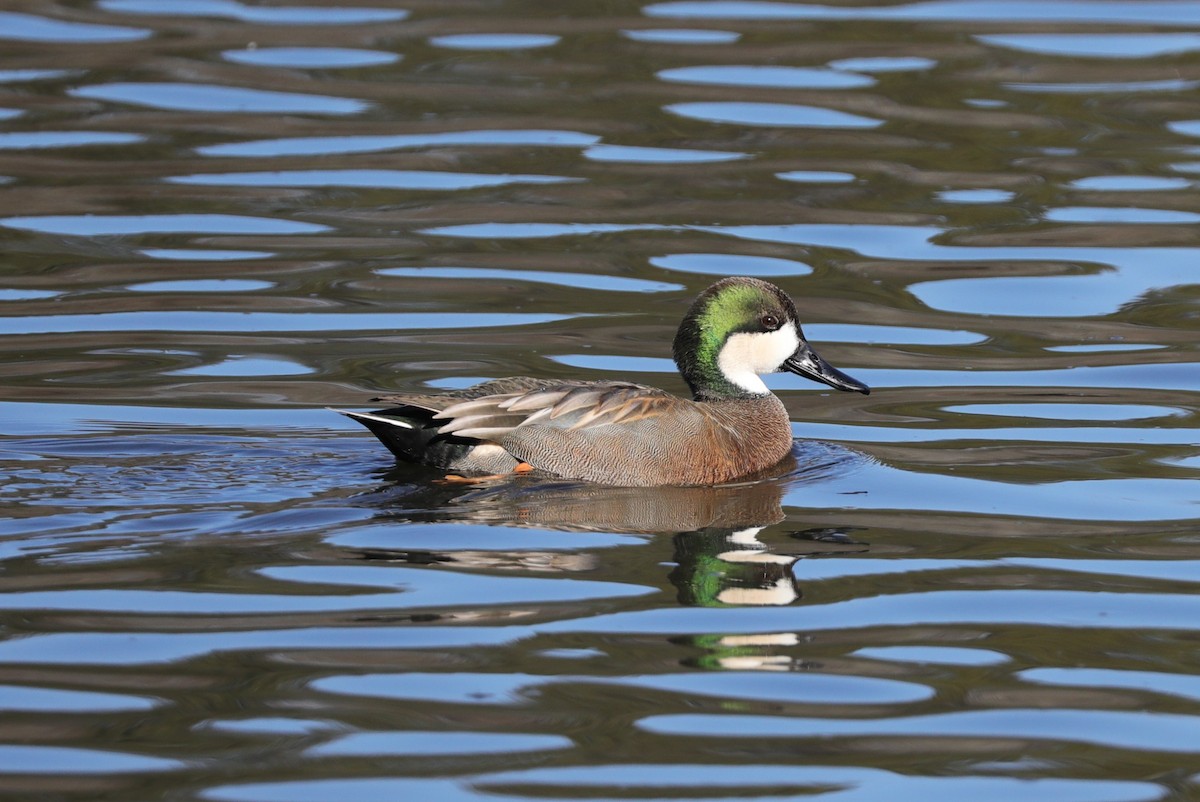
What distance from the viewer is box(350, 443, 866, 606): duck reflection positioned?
6098 millimetres

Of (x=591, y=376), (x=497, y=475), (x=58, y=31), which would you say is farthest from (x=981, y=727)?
(x=58, y=31)

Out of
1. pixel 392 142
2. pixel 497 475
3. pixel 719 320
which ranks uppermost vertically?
pixel 392 142

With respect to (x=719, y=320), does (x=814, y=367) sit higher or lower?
lower

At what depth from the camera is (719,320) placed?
798 centimetres

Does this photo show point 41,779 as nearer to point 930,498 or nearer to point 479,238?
point 930,498

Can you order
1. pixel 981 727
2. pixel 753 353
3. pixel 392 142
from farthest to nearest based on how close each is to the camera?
1. pixel 392 142
2. pixel 753 353
3. pixel 981 727

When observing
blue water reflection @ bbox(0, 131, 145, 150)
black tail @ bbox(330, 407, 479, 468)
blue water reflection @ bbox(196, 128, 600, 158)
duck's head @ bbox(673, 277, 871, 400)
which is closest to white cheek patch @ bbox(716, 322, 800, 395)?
duck's head @ bbox(673, 277, 871, 400)

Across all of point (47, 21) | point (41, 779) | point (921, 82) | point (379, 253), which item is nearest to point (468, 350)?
point (379, 253)

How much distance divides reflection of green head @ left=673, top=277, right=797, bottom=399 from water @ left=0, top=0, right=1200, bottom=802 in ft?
1.60

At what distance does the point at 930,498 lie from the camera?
23.6ft

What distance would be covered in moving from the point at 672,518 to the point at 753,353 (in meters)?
1.43

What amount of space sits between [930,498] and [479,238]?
4.49 m

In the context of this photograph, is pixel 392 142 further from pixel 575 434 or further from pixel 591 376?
pixel 575 434

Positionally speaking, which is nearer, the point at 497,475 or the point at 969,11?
the point at 497,475
